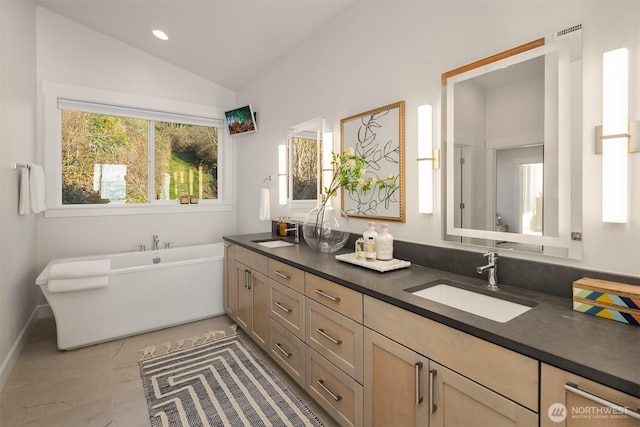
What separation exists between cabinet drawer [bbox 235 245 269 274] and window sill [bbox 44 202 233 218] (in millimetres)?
1563

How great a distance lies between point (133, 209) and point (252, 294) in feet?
7.00

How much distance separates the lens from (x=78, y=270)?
2621 millimetres

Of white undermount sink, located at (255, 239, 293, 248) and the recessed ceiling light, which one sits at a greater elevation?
the recessed ceiling light

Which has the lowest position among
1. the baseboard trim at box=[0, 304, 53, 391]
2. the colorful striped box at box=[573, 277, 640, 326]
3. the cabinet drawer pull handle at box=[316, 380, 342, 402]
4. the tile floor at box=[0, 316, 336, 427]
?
the tile floor at box=[0, 316, 336, 427]

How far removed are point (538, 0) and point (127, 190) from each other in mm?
4122

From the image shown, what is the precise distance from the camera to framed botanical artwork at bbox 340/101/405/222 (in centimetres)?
209

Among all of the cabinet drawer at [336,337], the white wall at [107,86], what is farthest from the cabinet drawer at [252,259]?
the white wall at [107,86]

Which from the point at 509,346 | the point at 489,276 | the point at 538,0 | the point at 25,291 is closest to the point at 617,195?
the point at 489,276

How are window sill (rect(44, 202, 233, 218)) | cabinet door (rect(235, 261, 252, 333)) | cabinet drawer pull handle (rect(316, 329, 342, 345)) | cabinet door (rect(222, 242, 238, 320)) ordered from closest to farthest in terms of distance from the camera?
cabinet drawer pull handle (rect(316, 329, 342, 345)) → cabinet door (rect(235, 261, 252, 333)) → cabinet door (rect(222, 242, 238, 320)) → window sill (rect(44, 202, 233, 218))

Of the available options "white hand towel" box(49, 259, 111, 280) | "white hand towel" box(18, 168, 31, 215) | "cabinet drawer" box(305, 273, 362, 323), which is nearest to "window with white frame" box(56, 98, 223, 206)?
"white hand towel" box(18, 168, 31, 215)

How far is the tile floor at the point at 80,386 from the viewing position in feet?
6.18

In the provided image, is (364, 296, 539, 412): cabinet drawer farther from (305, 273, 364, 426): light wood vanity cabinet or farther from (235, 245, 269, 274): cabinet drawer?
(235, 245, 269, 274): cabinet drawer

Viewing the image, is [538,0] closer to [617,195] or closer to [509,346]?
[617,195]

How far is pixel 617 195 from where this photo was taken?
1190 mm
